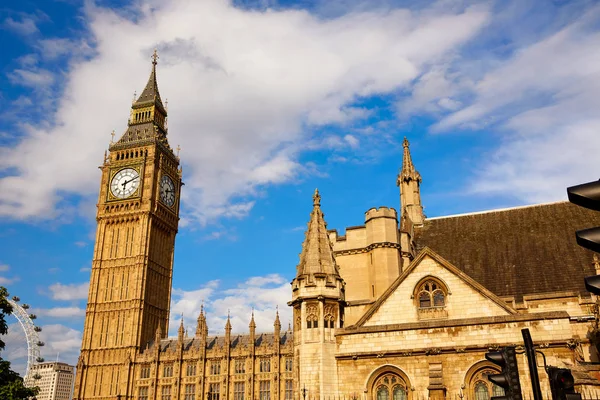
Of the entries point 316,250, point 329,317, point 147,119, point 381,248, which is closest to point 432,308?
point 329,317

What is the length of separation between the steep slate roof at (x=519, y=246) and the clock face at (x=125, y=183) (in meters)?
63.6

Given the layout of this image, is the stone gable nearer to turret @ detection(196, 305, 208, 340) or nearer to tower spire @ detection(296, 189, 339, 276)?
tower spire @ detection(296, 189, 339, 276)

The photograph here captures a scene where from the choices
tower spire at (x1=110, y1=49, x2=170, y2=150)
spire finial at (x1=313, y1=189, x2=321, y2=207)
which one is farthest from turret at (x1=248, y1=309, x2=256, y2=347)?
spire finial at (x1=313, y1=189, x2=321, y2=207)

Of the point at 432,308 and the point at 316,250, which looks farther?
the point at 316,250

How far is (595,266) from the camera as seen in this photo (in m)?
24.8

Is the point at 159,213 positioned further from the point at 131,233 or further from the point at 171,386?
the point at 171,386

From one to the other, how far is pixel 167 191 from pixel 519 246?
234ft

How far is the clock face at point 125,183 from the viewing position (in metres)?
89.8

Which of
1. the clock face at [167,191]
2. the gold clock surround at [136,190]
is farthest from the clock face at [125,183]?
the clock face at [167,191]

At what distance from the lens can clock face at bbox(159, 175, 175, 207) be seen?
301 ft

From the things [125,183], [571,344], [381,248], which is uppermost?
[125,183]

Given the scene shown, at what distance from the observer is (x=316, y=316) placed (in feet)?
73.1

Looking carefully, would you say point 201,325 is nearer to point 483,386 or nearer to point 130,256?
point 130,256

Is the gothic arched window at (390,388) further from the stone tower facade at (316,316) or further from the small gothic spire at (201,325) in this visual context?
the small gothic spire at (201,325)
